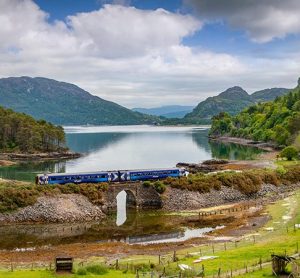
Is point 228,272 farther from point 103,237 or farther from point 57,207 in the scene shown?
point 57,207

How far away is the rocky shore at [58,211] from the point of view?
7238 centimetres

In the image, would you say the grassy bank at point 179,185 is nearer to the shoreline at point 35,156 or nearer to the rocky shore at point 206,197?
the rocky shore at point 206,197

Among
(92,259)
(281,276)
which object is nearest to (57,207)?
(92,259)

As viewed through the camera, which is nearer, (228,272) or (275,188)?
(228,272)

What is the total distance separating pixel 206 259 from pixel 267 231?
19.4 metres

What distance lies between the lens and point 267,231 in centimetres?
6431

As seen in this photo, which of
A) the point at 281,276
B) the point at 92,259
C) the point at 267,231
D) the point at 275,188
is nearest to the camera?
the point at 281,276

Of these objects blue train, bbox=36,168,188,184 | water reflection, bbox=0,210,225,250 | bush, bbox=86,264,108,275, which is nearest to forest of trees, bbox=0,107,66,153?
blue train, bbox=36,168,188,184

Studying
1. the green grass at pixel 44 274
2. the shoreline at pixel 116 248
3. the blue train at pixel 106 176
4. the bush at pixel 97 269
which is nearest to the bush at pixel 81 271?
the green grass at pixel 44 274

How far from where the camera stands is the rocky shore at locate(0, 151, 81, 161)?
172125 millimetres

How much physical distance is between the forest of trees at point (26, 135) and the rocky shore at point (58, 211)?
107 metres

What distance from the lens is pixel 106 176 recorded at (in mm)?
86688

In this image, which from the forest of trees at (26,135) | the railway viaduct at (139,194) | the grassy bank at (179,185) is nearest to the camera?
the grassy bank at (179,185)

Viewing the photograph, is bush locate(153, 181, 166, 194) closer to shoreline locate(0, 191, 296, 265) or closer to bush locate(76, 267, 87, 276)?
shoreline locate(0, 191, 296, 265)
